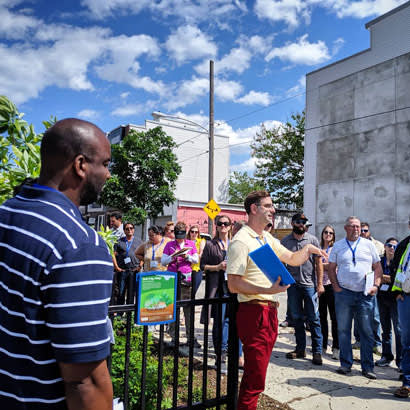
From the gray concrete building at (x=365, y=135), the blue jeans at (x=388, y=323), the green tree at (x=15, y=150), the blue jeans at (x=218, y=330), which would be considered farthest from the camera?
the gray concrete building at (x=365, y=135)

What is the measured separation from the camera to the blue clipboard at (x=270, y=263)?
2.61 meters

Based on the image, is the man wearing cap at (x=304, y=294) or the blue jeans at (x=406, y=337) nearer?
the blue jeans at (x=406, y=337)

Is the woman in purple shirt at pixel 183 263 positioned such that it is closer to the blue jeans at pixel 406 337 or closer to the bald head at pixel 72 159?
the blue jeans at pixel 406 337

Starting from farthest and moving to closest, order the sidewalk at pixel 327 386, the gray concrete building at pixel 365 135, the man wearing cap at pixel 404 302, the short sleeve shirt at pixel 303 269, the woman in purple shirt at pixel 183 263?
the gray concrete building at pixel 365 135 < the woman in purple shirt at pixel 183 263 < the short sleeve shirt at pixel 303 269 < the man wearing cap at pixel 404 302 < the sidewalk at pixel 327 386

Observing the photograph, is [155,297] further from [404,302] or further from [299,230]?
[299,230]

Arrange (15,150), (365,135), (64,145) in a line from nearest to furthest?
(64,145) < (15,150) < (365,135)

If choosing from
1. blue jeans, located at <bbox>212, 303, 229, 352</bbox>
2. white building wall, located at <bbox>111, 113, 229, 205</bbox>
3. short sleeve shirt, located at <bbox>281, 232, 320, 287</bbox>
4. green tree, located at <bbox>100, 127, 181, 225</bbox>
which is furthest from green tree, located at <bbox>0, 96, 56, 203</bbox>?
white building wall, located at <bbox>111, 113, 229, 205</bbox>

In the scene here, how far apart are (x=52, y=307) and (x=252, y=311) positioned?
2.11 meters

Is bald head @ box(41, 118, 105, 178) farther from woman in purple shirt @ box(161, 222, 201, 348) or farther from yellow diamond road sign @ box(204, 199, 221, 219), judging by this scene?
yellow diamond road sign @ box(204, 199, 221, 219)

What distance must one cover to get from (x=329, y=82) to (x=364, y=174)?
4.77 m

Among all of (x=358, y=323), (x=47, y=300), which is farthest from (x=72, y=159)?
(x=358, y=323)

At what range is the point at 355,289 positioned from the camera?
4.85 meters

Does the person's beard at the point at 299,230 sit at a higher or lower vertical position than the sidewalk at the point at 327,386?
higher

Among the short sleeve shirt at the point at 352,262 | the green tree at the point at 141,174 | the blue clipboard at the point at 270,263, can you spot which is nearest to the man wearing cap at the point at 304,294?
the short sleeve shirt at the point at 352,262
